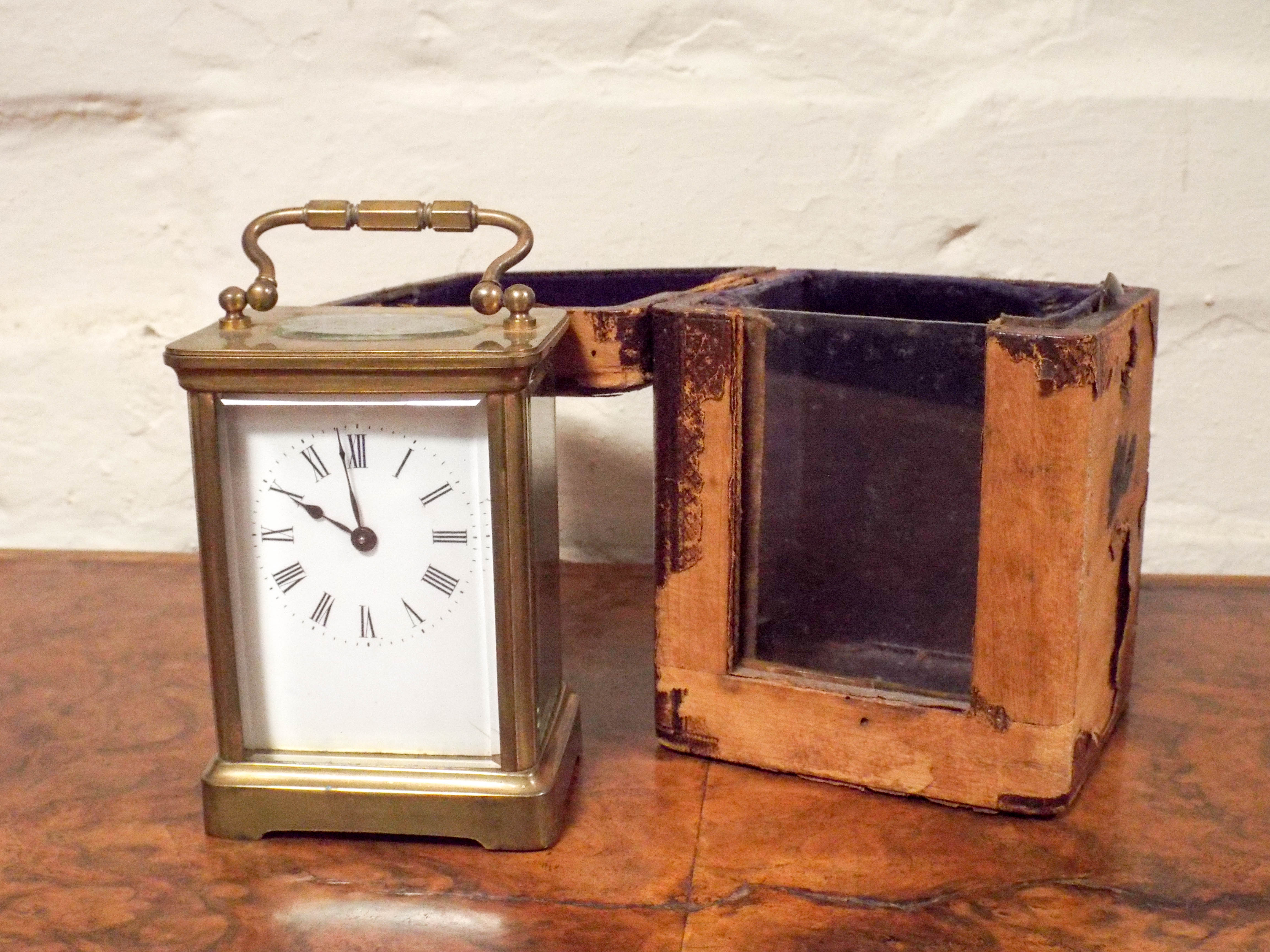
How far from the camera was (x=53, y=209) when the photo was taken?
1.44 meters

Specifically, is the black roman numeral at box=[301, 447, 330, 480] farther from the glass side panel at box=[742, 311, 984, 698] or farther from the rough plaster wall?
the rough plaster wall

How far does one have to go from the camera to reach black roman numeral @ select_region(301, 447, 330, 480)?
0.85m

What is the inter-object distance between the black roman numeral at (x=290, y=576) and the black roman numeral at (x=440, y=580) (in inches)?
3.1

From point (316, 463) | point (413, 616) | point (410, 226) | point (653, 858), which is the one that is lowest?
point (653, 858)

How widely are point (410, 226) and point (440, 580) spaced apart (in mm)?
226

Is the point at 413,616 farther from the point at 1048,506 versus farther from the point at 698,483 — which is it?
the point at 1048,506

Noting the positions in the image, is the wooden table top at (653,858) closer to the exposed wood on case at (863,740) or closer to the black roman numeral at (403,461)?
→ the exposed wood on case at (863,740)

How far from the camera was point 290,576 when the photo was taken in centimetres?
88

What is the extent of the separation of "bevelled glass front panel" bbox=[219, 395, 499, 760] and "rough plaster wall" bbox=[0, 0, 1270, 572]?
582 millimetres

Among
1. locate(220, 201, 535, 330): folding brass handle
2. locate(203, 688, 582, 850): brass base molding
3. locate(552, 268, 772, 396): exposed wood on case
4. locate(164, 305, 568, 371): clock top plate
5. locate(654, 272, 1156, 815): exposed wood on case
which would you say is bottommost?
locate(203, 688, 582, 850): brass base molding

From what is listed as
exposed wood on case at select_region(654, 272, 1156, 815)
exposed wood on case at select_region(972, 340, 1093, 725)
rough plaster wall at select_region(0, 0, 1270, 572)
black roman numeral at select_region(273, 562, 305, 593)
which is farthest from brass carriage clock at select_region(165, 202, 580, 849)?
rough plaster wall at select_region(0, 0, 1270, 572)

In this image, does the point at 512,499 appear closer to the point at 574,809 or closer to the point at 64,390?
the point at 574,809

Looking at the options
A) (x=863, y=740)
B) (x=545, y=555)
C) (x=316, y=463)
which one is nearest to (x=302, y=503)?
(x=316, y=463)

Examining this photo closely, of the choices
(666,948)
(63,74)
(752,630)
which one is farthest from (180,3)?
(666,948)
